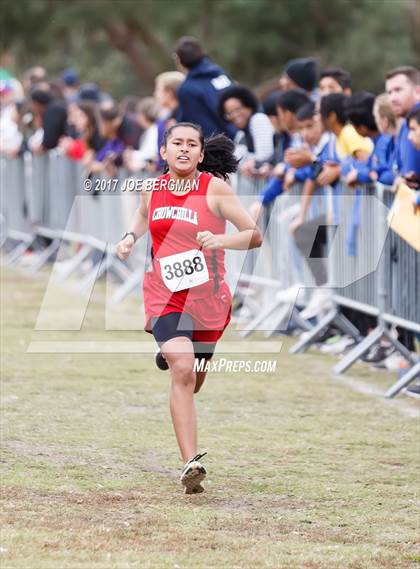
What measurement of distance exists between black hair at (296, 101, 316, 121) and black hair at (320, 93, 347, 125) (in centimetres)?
36

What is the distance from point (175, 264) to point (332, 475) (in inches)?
53.4

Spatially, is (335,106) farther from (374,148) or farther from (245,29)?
(245,29)

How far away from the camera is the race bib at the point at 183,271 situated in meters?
7.19

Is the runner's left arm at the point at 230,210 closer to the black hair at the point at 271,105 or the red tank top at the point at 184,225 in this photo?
the red tank top at the point at 184,225

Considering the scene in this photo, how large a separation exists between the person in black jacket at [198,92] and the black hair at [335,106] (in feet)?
7.35

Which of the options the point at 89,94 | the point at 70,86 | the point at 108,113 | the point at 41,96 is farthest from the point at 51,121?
the point at 70,86

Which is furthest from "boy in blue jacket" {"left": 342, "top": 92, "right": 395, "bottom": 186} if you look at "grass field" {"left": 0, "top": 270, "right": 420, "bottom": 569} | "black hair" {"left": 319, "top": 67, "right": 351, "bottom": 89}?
"grass field" {"left": 0, "top": 270, "right": 420, "bottom": 569}

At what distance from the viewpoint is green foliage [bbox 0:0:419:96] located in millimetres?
39906

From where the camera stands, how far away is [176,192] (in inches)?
286

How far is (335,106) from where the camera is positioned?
1136 cm

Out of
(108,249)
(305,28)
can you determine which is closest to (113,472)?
(108,249)

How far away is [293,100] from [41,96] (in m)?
7.00

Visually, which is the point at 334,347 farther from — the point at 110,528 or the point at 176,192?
the point at 110,528

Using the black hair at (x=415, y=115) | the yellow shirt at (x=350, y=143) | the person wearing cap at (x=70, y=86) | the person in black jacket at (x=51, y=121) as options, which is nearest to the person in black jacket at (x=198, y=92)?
the yellow shirt at (x=350, y=143)
